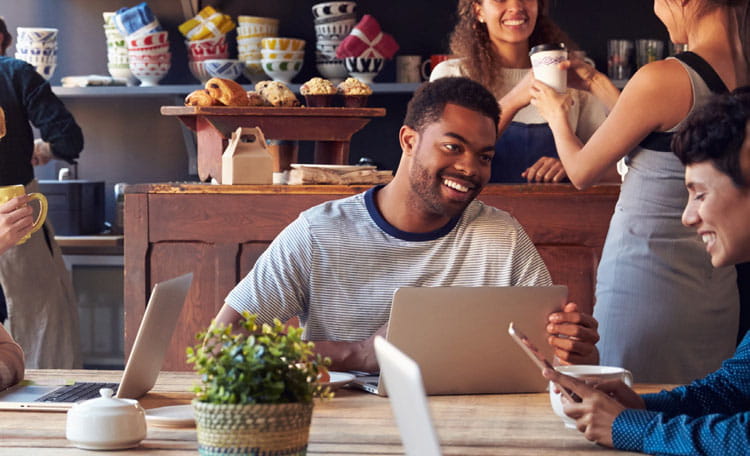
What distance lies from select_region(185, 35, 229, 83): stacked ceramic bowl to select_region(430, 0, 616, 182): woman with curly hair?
1474 millimetres

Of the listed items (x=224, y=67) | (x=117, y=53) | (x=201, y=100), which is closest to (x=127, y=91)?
(x=117, y=53)

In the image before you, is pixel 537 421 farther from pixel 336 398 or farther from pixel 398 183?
pixel 398 183

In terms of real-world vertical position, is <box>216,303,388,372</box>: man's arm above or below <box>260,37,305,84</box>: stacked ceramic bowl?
below

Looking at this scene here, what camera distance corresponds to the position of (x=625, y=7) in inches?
175

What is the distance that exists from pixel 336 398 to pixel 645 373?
0.90 m

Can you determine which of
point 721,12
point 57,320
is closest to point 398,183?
point 721,12

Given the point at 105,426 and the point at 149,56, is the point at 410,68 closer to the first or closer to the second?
the point at 149,56

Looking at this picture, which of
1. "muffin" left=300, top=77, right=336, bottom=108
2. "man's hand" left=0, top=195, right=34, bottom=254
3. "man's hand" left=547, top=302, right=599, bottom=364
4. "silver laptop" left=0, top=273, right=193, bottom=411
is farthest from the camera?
"muffin" left=300, top=77, right=336, bottom=108

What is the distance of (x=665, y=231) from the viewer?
2275 millimetres

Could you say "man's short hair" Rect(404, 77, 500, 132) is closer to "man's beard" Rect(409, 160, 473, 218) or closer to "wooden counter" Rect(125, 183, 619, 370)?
"man's beard" Rect(409, 160, 473, 218)

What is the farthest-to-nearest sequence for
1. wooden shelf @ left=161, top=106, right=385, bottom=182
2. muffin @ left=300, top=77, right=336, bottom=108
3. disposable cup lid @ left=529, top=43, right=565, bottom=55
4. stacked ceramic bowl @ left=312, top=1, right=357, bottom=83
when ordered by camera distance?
stacked ceramic bowl @ left=312, top=1, right=357, bottom=83
muffin @ left=300, top=77, right=336, bottom=108
wooden shelf @ left=161, top=106, right=385, bottom=182
disposable cup lid @ left=529, top=43, right=565, bottom=55

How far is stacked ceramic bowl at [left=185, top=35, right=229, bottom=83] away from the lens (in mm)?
4281

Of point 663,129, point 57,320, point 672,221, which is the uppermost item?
point 663,129

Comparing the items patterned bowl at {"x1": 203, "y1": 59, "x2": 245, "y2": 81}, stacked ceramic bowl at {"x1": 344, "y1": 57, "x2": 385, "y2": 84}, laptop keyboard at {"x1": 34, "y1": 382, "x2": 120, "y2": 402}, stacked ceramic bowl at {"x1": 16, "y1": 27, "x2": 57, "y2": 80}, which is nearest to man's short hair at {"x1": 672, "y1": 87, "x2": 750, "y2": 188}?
laptop keyboard at {"x1": 34, "y1": 382, "x2": 120, "y2": 402}
